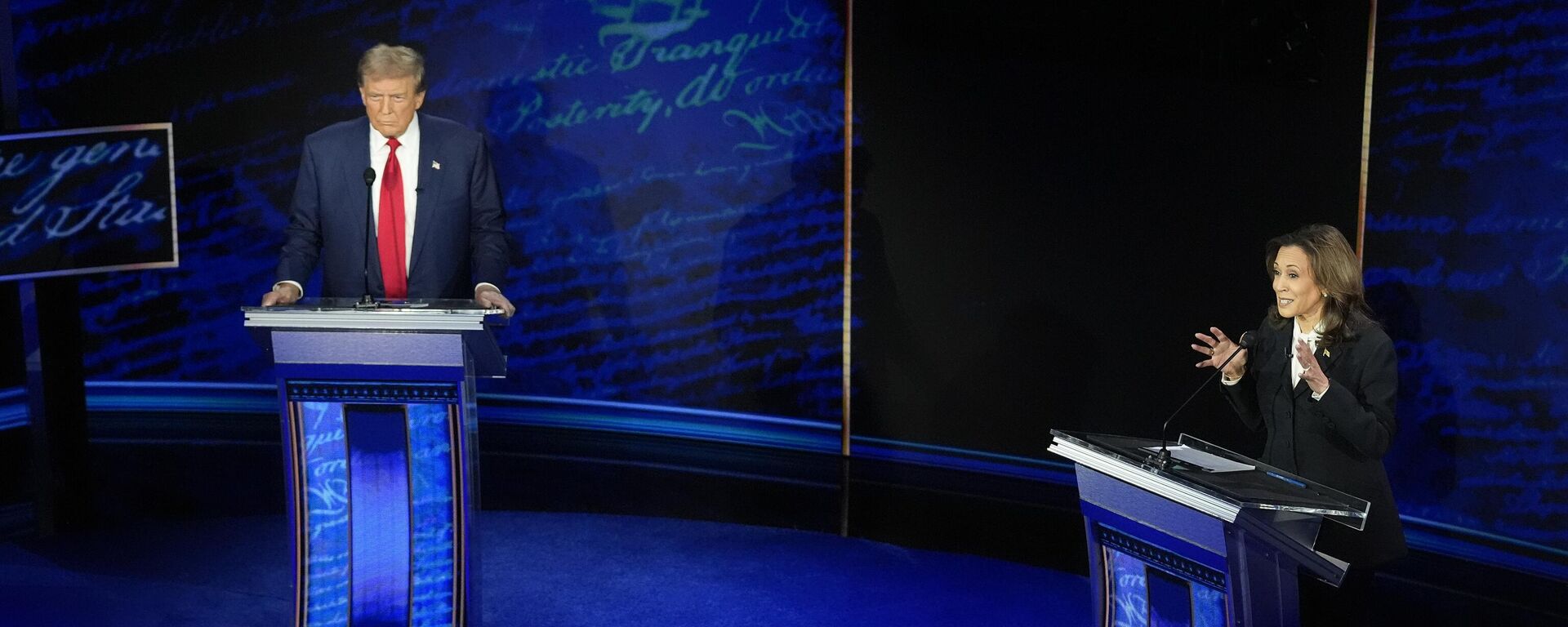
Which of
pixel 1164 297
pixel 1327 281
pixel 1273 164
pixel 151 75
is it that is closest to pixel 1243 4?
pixel 1273 164

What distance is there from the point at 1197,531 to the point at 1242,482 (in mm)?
134

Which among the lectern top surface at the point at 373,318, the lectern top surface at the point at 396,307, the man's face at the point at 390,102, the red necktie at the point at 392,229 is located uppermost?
the man's face at the point at 390,102

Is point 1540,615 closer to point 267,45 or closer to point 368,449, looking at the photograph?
point 368,449

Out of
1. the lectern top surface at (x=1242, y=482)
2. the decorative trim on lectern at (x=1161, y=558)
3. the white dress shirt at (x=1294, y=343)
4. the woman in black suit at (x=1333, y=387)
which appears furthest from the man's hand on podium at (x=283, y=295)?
the white dress shirt at (x=1294, y=343)

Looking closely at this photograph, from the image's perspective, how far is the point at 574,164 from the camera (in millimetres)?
5250

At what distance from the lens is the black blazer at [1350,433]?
9.21 ft

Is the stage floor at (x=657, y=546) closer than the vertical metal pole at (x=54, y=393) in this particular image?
Yes

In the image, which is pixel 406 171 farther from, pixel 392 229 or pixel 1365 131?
pixel 1365 131

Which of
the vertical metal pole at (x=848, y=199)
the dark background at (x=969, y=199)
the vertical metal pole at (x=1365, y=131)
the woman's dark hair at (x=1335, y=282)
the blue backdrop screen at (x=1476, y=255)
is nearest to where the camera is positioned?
the woman's dark hair at (x=1335, y=282)

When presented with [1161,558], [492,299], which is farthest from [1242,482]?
[492,299]

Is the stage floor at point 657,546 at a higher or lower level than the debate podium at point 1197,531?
lower

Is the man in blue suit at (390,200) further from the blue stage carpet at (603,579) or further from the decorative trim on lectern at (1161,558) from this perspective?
the decorative trim on lectern at (1161,558)

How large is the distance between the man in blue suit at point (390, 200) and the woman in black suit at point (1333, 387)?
2.00 metres

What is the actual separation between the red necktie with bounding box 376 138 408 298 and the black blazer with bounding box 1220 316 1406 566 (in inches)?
91.2
